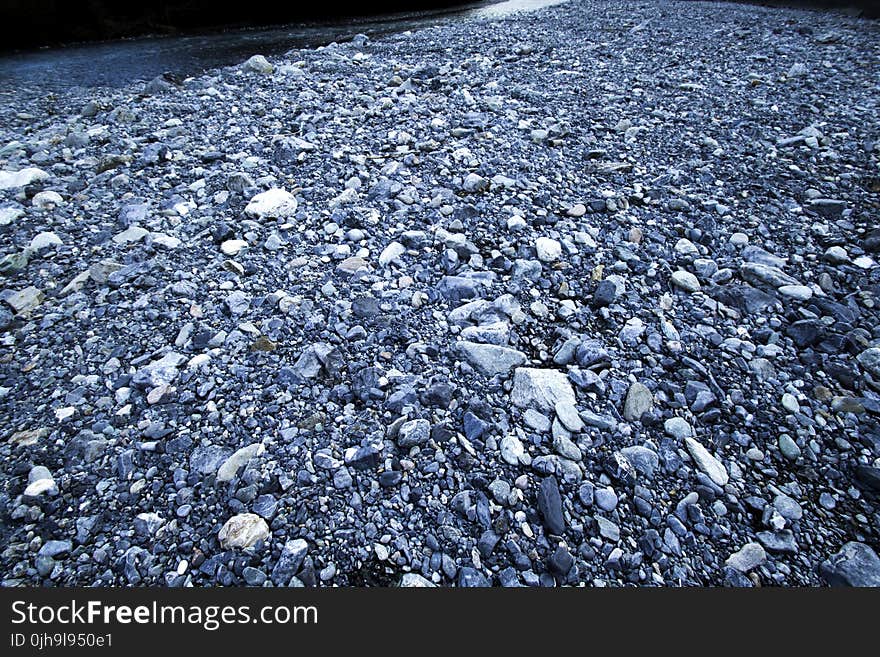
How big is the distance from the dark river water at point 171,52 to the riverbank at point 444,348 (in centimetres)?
432

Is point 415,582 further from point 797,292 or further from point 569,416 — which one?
point 797,292

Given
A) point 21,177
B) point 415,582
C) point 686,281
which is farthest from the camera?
point 21,177

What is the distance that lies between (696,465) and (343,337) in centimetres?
208

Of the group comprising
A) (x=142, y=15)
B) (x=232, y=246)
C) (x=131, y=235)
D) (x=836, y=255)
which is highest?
(x=142, y=15)

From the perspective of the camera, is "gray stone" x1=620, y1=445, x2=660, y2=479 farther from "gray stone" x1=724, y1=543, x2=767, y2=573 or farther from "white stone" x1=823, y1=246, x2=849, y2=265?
"white stone" x1=823, y1=246, x2=849, y2=265

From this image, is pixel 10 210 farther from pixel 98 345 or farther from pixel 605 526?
pixel 605 526

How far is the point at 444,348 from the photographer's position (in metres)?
2.90

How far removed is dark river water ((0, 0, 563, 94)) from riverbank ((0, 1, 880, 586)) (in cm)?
432

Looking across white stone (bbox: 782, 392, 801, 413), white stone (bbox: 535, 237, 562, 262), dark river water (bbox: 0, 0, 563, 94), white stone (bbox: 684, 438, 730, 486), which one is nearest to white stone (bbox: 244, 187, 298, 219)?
white stone (bbox: 535, 237, 562, 262)

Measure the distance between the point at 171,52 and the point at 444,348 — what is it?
12.2 m

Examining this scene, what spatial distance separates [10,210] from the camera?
13.7 feet

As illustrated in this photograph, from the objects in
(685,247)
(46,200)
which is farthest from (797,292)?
(46,200)

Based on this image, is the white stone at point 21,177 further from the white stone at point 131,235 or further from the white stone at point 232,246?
the white stone at point 232,246

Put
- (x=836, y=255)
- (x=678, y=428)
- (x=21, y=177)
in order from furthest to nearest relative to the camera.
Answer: (x=21, y=177) → (x=836, y=255) → (x=678, y=428)
